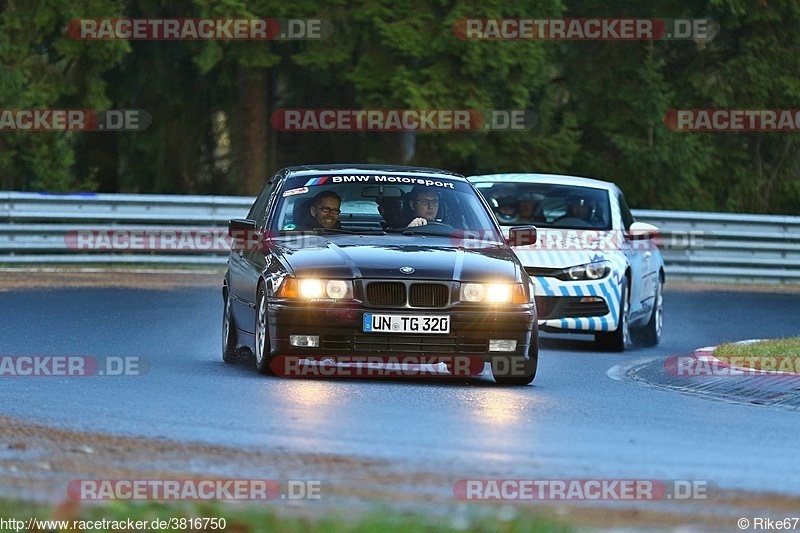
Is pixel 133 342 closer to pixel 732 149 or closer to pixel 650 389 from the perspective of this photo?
pixel 650 389

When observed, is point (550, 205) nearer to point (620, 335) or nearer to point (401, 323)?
point (620, 335)

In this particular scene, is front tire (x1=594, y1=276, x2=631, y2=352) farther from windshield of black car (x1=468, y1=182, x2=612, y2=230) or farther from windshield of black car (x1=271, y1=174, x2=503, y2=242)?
windshield of black car (x1=271, y1=174, x2=503, y2=242)

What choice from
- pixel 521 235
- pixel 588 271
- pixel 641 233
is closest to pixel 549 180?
pixel 641 233

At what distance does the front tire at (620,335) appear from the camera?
16562 mm

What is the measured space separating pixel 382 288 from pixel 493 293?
0.75 m

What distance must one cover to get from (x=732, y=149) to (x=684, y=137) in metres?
1.91

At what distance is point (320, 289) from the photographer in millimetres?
11688

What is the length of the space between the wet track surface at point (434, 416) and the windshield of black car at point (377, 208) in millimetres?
1119

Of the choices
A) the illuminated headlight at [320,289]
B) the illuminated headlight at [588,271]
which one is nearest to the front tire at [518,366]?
the illuminated headlight at [320,289]

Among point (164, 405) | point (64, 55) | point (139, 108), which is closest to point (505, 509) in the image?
point (164, 405)

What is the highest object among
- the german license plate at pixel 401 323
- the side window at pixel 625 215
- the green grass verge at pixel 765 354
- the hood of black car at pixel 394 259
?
the hood of black car at pixel 394 259

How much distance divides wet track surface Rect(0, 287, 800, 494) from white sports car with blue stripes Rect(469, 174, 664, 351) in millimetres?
755

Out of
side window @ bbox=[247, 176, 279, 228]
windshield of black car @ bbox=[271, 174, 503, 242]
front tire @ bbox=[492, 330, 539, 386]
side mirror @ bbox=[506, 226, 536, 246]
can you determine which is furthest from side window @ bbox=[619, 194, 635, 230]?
front tire @ bbox=[492, 330, 539, 386]

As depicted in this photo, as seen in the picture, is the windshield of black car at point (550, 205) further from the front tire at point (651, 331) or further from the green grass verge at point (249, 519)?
the green grass verge at point (249, 519)
